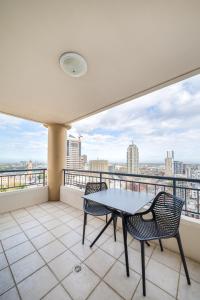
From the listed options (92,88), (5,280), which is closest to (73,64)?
(92,88)

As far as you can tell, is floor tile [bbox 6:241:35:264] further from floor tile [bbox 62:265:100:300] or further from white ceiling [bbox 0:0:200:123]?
white ceiling [bbox 0:0:200:123]

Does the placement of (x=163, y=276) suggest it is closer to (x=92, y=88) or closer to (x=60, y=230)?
(x=60, y=230)

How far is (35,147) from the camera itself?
14.2 feet

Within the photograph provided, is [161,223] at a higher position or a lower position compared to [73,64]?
lower

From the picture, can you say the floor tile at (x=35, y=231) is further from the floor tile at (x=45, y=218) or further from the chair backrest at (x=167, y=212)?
the chair backrest at (x=167, y=212)

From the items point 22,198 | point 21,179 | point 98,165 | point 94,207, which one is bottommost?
point 22,198

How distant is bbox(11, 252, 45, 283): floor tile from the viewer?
1316 millimetres

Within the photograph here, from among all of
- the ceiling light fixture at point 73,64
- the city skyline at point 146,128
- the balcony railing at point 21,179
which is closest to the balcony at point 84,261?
the balcony railing at point 21,179

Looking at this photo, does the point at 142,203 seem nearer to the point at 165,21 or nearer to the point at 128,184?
the point at 128,184

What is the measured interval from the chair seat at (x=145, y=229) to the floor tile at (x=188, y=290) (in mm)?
473

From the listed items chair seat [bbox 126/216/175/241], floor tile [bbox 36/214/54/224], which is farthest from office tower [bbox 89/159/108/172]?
chair seat [bbox 126/216/175/241]

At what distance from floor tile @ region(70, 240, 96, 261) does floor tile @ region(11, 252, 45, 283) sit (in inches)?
16.1

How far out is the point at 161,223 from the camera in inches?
56.2

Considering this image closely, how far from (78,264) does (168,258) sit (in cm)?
113
